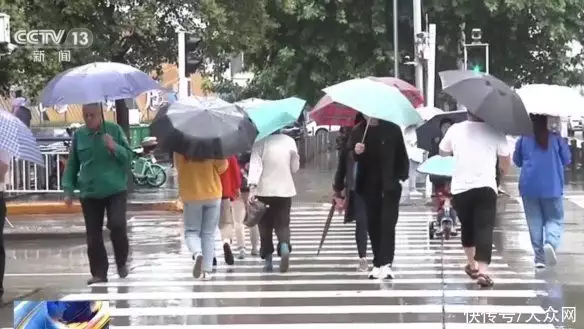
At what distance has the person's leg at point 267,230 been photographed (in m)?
10.9

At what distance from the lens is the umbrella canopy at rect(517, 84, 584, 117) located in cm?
1012

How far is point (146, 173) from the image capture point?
930 inches

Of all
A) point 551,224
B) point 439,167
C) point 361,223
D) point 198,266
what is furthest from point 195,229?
point 439,167

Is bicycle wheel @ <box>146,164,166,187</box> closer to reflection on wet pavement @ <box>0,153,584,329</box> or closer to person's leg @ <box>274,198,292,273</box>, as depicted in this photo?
reflection on wet pavement @ <box>0,153,584,329</box>

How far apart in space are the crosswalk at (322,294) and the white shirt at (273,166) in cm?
92

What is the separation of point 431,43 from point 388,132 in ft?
44.0

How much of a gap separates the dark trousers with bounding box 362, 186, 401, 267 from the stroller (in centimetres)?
339

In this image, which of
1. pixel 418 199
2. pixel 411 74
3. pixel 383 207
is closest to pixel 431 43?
pixel 418 199

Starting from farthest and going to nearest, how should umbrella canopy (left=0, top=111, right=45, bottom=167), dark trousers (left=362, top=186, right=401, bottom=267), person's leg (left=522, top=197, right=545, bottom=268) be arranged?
person's leg (left=522, top=197, right=545, bottom=268), dark trousers (left=362, top=186, right=401, bottom=267), umbrella canopy (left=0, top=111, right=45, bottom=167)

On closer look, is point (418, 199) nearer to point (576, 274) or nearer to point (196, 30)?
point (196, 30)

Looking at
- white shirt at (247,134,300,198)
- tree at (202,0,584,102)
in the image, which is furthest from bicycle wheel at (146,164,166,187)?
white shirt at (247,134,300,198)

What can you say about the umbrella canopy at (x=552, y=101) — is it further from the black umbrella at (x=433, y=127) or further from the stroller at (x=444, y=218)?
the black umbrella at (x=433, y=127)

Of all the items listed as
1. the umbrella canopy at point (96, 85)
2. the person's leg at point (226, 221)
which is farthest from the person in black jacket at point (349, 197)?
the umbrella canopy at point (96, 85)

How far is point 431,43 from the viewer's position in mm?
23031
